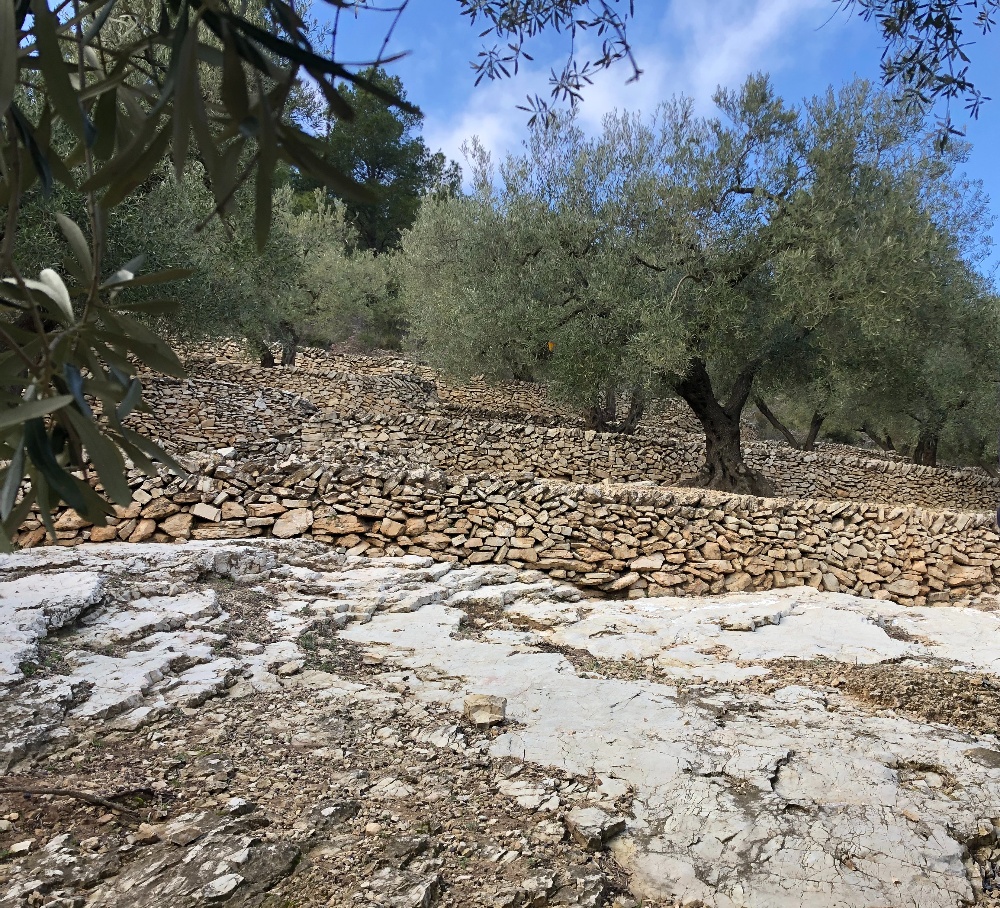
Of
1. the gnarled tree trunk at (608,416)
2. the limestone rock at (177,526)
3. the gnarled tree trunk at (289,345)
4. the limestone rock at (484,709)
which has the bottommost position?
the limestone rock at (484,709)

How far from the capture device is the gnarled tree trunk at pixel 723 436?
1182cm

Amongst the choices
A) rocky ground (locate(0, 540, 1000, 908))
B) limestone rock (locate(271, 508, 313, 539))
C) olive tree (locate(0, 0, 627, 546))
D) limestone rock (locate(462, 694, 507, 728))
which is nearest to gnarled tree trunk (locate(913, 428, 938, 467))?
rocky ground (locate(0, 540, 1000, 908))

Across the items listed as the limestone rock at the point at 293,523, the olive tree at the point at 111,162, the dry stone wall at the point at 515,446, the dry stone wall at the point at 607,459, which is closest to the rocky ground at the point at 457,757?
the olive tree at the point at 111,162

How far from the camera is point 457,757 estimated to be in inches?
115

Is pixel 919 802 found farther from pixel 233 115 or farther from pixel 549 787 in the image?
pixel 233 115

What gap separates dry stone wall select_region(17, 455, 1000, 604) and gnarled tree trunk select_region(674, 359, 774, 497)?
12.7 ft

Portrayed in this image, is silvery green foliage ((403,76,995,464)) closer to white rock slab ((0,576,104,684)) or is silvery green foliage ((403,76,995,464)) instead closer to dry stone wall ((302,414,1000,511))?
dry stone wall ((302,414,1000,511))

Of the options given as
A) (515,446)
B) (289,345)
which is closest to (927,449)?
(515,446)

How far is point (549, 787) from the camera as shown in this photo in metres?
2.68

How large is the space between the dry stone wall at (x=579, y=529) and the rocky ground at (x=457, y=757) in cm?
194

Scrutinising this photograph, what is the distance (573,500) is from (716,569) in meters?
1.74

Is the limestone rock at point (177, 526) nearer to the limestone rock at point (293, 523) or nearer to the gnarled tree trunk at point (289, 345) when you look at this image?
the limestone rock at point (293, 523)

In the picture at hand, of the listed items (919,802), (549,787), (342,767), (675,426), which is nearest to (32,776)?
(342,767)

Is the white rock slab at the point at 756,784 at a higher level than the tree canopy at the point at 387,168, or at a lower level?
lower
